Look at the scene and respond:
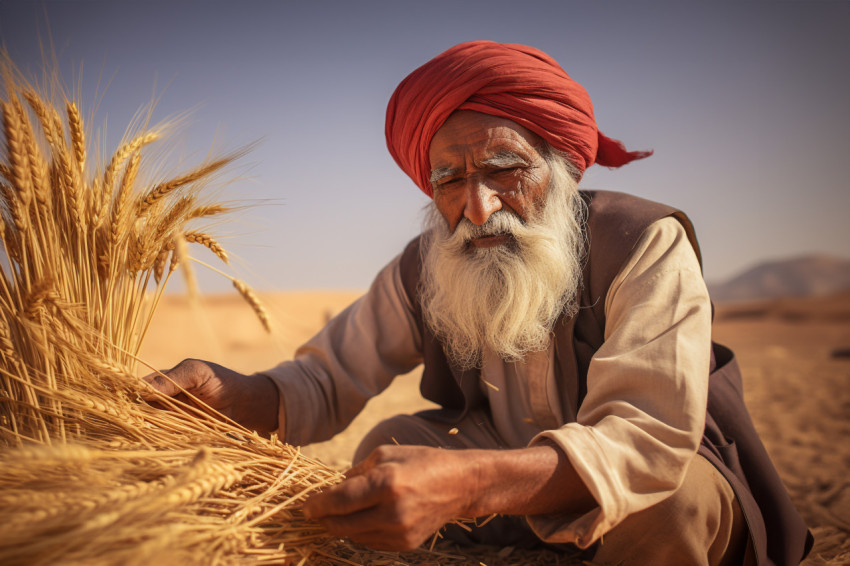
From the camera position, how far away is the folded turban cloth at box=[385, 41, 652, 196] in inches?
85.6

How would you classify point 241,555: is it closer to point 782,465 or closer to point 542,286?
point 542,286

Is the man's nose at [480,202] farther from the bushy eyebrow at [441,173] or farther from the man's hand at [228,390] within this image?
the man's hand at [228,390]

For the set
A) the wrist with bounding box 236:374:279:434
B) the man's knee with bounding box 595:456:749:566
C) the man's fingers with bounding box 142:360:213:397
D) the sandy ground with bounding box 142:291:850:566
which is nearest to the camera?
the man's knee with bounding box 595:456:749:566

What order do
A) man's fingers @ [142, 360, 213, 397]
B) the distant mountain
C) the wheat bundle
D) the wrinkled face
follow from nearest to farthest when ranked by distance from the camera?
the wheat bundle, man's fingers @ [142, 360, 213, 397], the wrinkled face, the distant mountain

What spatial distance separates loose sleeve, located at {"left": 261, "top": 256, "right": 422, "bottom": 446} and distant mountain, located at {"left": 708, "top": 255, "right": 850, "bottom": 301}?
96.1ft

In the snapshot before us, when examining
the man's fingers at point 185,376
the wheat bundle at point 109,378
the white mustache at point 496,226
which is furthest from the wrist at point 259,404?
the white mustache at point 496,226

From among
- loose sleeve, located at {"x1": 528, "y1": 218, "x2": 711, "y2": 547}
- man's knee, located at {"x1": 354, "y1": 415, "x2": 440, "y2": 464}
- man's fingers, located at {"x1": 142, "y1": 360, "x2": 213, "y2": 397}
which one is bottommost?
man's knee, located at {"x1": 354, "y1": 415, "x2": 440, "y2": 464}

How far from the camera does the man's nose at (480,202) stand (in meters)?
2.11

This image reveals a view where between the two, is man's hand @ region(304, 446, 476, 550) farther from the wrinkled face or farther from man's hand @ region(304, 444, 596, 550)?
the wrinkled face

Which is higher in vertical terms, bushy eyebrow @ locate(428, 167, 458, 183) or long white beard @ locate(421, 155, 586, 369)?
bushy eyebrow @ locate(428, 167, 458, 183)

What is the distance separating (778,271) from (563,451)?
3598 centimetres

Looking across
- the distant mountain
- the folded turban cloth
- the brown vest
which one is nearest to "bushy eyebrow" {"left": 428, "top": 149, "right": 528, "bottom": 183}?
the folded turban cloth

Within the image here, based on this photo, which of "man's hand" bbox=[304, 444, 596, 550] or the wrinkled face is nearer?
"man's hand" bbox=[304, 444, 596, 550]

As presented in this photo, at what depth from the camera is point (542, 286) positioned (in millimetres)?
2047
